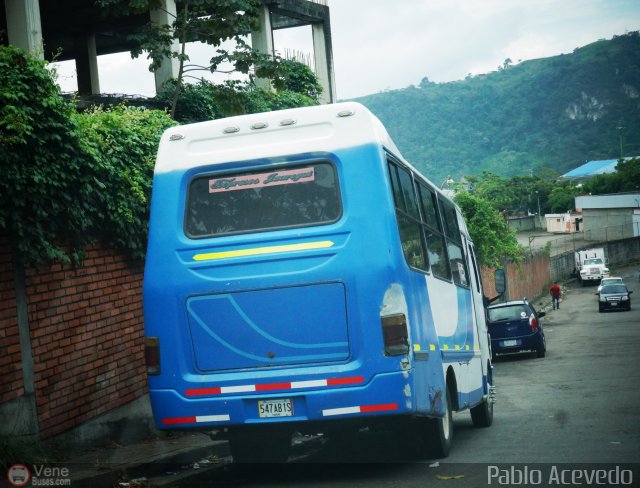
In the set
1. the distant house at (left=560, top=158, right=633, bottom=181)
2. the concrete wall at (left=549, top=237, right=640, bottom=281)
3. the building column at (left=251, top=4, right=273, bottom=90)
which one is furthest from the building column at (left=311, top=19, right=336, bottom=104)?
the distant house at (left=560, top=158, right=633, bottom=181)

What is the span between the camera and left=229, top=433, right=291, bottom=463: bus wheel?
9.81 m

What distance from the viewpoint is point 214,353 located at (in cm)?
842

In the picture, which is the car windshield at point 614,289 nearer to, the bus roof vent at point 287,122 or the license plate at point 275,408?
the bus roof vent at point 287,122

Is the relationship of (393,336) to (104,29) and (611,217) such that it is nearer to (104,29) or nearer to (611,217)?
(104,29)

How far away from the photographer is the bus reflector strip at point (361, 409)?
26.7 feet

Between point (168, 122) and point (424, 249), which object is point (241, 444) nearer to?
point (424, 249)

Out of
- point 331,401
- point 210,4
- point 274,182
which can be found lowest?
point 331,401

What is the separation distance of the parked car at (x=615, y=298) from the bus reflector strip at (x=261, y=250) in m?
42.0

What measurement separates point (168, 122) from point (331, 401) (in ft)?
23.7

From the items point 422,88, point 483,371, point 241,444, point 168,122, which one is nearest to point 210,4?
point 168,122

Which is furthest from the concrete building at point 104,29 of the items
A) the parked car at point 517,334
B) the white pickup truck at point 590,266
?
the white pickup truck at point 590,266

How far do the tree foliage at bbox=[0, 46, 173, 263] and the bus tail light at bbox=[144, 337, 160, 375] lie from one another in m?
2.13

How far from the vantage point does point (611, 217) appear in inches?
3967

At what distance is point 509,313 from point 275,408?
20.0m
